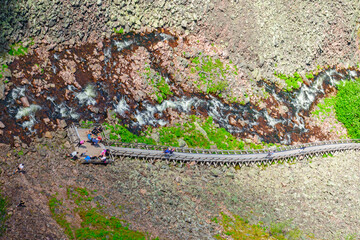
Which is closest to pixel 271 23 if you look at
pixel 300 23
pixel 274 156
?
pixel 300 23

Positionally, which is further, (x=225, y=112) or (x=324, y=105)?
(x=324, y=105)

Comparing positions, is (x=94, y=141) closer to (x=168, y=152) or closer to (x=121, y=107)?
(x=168, y=152)


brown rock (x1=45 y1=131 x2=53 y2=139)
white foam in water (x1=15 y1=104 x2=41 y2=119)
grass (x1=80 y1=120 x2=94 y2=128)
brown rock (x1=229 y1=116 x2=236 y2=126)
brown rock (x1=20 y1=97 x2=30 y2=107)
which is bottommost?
brown rock (x1=45 y1=131 x2=53 y2=139)

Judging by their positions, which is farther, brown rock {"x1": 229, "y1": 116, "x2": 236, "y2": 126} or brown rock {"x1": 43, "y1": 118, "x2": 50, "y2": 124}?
brown rock {"x1": 229, "y1": 116, "x2": 236, "y2": 126}

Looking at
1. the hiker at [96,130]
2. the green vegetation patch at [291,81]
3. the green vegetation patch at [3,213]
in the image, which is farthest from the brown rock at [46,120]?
the green vegetation patch at [291,81]

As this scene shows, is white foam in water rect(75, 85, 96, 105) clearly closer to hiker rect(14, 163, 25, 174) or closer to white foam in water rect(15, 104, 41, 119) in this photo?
white foam in water rect(15, 104, 41, 119)

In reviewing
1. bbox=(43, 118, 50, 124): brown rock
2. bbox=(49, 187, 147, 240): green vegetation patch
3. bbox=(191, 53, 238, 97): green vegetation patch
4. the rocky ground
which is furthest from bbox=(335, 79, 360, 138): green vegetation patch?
bbox=(43, 118, 50, 124): brown rock

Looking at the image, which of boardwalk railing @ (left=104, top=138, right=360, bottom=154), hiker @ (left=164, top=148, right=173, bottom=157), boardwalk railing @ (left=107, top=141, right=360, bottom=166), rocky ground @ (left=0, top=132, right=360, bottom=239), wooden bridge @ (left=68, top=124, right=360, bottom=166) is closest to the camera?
rocky ground @ (left=0, top=132, right=360, bottom=239)

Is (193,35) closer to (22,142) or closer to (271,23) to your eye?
(271,23)

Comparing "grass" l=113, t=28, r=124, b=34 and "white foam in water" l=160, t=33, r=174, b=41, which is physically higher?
"white foam in water" l=160, t=33, r=174, b=41
